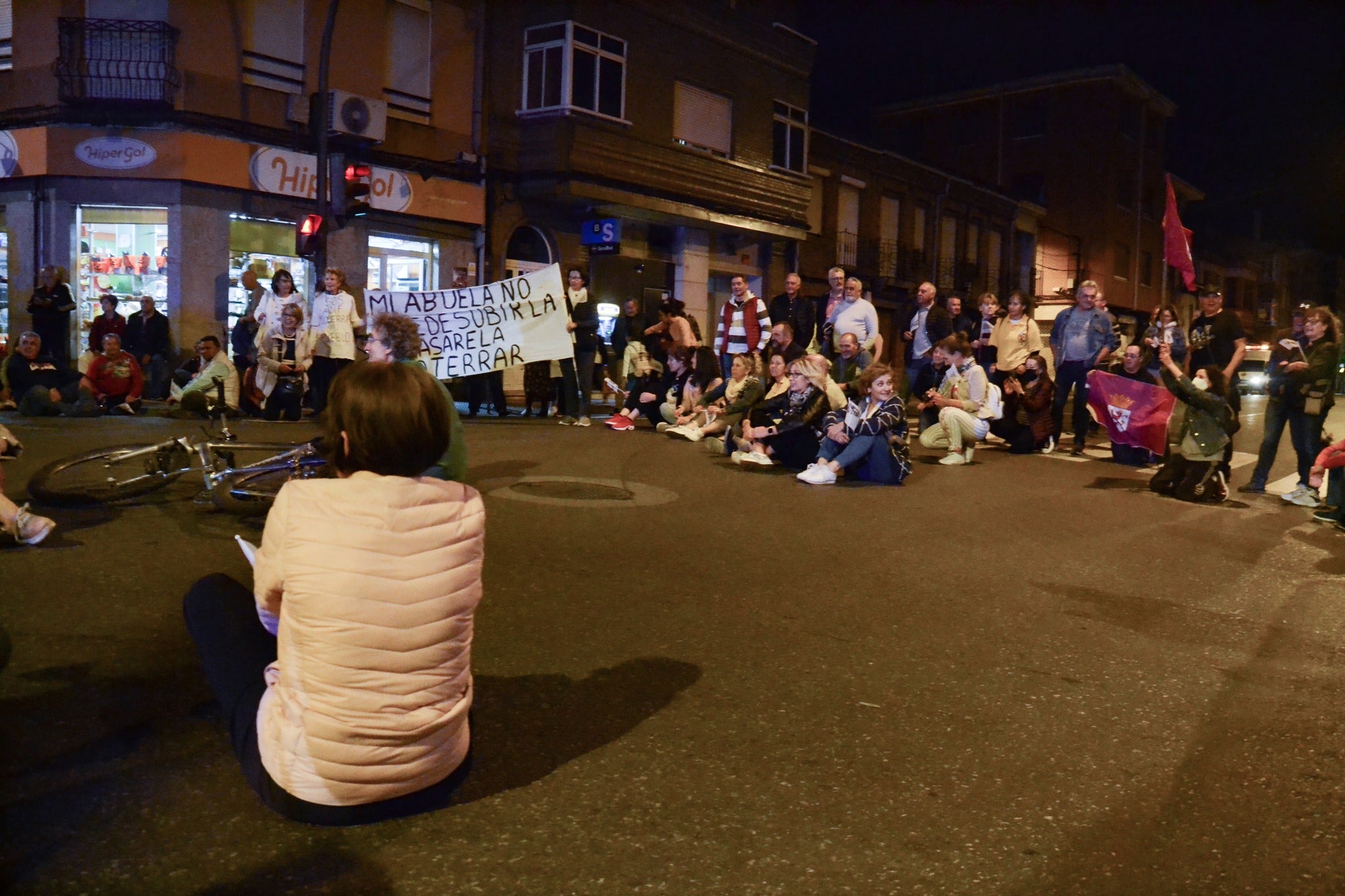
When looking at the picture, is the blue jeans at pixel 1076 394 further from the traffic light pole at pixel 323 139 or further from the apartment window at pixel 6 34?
the apartment window at pixel 6 34

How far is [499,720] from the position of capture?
397 cm

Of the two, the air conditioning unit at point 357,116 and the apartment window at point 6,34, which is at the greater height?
the apartment window at point 6,34

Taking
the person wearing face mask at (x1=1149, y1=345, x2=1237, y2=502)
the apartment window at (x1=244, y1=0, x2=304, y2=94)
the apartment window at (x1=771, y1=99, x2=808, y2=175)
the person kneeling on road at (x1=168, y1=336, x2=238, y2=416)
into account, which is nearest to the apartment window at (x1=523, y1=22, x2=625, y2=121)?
the apartment window at (x1=244, y1=0, x2=304, y2=94)

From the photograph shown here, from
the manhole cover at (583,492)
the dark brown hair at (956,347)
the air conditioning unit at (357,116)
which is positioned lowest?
the manhole cover at (583,492)

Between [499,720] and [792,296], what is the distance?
11.3m

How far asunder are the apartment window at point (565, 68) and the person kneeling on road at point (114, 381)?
35.2ft

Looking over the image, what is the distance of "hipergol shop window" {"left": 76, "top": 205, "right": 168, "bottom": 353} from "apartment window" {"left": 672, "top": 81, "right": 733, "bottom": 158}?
1154 centimetres

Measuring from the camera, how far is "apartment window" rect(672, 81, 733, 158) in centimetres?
2625

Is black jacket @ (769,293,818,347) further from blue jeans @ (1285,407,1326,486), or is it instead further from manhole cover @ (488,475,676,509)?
blue jeans @ (1285,407,1326,486)

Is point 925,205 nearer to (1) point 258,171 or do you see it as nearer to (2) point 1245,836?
(1) point 258,171

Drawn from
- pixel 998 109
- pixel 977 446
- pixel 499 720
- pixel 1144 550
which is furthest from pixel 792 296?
pixel 998 109

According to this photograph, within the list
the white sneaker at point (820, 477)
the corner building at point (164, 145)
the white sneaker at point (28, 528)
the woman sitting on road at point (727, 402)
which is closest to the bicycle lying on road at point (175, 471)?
the white sneaker at point (28, 528)

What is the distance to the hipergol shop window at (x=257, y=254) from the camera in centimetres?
1948

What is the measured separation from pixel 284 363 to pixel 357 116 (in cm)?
716
